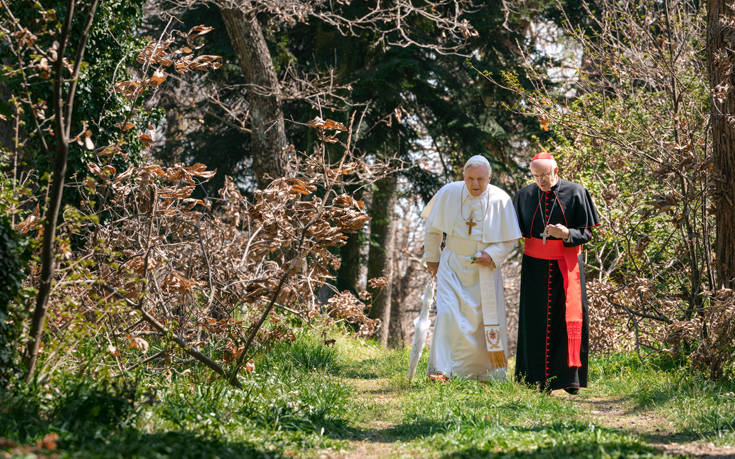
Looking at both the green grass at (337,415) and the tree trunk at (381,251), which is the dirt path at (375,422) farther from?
the tree trunk at (381,251)

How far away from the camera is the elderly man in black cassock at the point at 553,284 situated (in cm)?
749

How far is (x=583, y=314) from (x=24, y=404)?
212 inches

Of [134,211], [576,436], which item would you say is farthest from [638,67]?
[134,211]

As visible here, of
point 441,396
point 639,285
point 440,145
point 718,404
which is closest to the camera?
point 718,404

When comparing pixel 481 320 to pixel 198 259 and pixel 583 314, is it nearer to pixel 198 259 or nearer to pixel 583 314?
pixel 583 314

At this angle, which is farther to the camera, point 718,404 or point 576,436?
point 718,404

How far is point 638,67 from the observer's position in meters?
8.38

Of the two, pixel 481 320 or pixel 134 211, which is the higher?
pixel 134 211

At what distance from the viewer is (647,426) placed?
5812mm

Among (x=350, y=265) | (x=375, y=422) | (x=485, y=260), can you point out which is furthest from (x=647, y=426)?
(x=350, y=265)

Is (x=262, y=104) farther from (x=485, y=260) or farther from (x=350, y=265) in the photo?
(x=485, y=260)

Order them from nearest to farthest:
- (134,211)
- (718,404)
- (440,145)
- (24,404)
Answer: (24,404) → (718,404) → (134,211) → (440,145)

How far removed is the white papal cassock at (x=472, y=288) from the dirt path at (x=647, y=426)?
0.94m

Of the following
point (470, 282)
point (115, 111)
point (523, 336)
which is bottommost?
point (523, 336)
